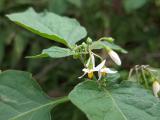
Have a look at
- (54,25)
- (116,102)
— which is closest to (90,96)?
(116,102)

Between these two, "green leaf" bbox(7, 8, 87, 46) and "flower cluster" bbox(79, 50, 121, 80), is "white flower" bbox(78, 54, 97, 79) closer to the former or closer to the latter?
"flower cluster" bbox(79, 50, 121, 80)

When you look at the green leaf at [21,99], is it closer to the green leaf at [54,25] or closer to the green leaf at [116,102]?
the green leaf at [116,102]

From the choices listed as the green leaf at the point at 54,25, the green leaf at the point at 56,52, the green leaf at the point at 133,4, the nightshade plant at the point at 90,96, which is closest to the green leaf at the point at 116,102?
the nightshade plant at the point at 90,96

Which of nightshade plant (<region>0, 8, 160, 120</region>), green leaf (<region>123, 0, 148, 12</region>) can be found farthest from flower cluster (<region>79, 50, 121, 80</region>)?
green leaf (<region>123, 0, 148, 12</region>)

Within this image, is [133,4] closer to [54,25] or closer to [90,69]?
[54,25]

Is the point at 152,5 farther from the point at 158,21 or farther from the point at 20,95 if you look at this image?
the point at 20,95

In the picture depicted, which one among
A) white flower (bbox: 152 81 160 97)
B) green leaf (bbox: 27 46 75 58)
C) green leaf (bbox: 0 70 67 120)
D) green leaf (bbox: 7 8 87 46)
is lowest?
white flower (bbox: 152 81 160 97)

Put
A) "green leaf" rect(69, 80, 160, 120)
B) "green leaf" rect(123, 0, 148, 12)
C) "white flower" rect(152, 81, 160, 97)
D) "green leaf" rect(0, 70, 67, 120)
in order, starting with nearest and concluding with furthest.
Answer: "green leaf" rect(69, 80, 160, 120), "green leaf" rect(0, 70, 67, 120), "white flower" rect(152, 81, 160, 97), "green leaf" rect(123, 0, 148, 12)
